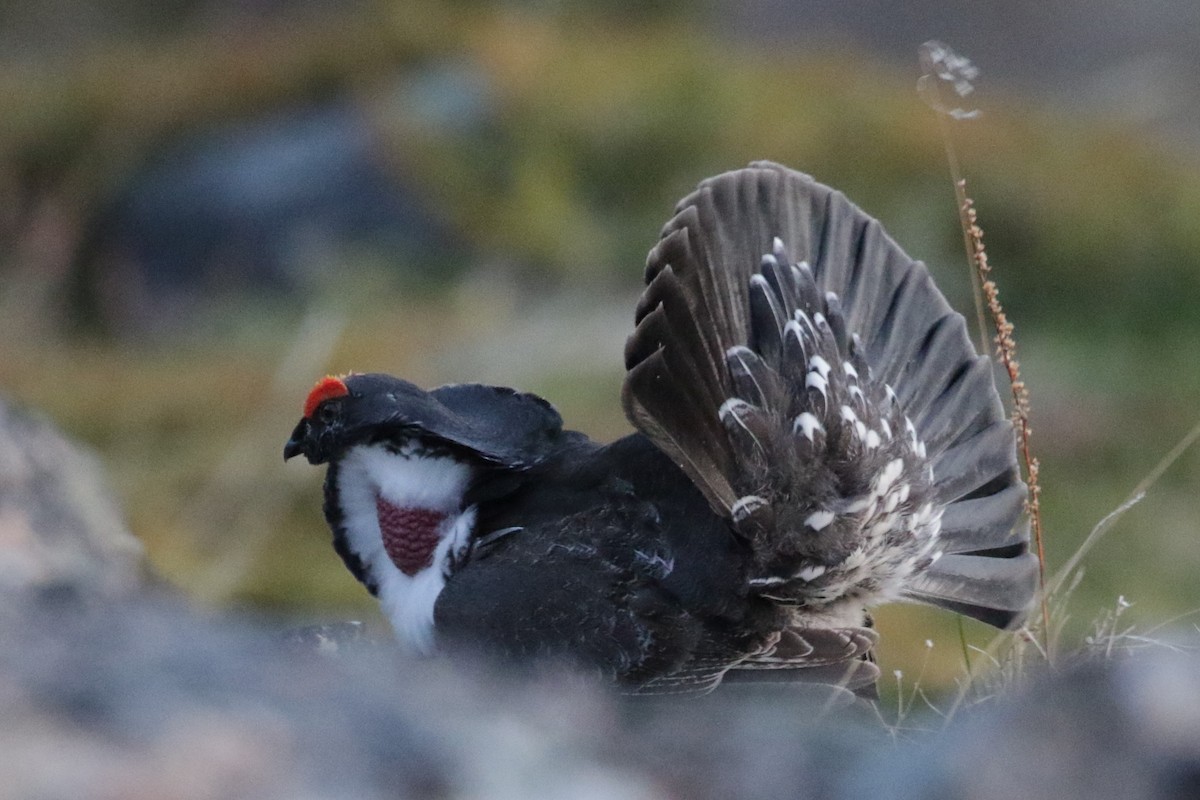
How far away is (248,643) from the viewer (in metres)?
1.61

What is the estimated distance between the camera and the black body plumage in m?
3.41

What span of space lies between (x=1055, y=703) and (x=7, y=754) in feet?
2.84

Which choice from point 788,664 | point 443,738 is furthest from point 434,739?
point 788,664

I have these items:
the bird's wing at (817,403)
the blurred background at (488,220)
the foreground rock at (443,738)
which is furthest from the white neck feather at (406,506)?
the blurred background at (488,220)

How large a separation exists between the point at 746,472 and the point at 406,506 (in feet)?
2.83

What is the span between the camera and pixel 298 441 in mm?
3953

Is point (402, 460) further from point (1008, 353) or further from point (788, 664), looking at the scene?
point (1008, 353)

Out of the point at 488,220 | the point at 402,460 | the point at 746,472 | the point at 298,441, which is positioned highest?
the point at 488,220

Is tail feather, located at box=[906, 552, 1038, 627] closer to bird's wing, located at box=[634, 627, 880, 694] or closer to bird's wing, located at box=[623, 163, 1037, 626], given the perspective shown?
bird's wing, located at box=[623, 163, 1037, 626]

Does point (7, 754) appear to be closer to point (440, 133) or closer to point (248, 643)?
point (248, 643)

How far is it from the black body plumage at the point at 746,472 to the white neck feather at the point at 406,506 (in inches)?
0.9

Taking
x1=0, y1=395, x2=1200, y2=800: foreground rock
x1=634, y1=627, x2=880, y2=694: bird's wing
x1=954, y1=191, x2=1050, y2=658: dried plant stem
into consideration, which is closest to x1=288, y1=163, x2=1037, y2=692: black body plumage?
x1=634, y1=627, x2=880, y2=694: bird's wing

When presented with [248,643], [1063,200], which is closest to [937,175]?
[1063,200]

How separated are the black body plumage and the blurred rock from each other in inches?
20.0
